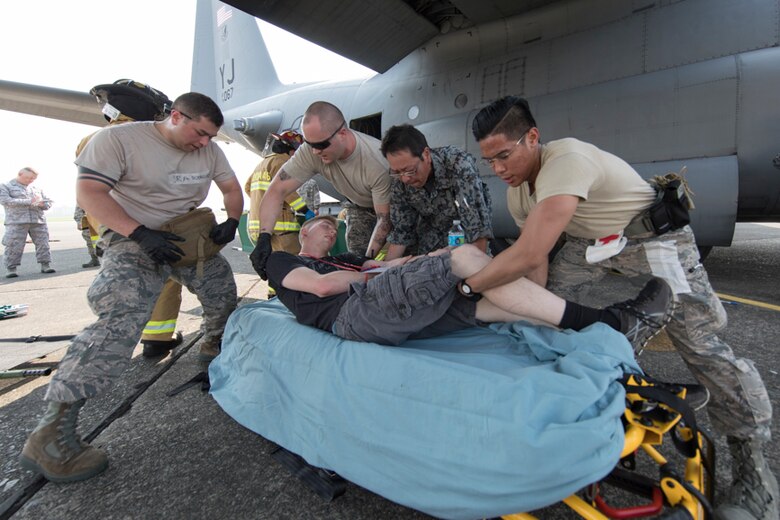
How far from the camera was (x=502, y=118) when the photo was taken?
69.2 inches

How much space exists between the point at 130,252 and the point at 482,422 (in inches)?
88.0

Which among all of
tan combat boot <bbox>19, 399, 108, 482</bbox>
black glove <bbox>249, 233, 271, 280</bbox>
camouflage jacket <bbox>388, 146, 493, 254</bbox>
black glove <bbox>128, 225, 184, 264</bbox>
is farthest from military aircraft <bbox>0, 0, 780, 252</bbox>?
tan combat boot <bbox>19, 399, 108, 482</bbox>

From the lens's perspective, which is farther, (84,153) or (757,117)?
(757,117)

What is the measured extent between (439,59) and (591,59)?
211 cm

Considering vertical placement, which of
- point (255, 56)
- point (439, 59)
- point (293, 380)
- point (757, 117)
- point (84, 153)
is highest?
point (255, 56)

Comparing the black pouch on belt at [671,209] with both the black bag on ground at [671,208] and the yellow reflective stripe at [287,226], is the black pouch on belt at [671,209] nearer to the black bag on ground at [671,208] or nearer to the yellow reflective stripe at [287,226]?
the black bag on ground at [671,208]

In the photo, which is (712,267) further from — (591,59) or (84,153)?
(84,153)

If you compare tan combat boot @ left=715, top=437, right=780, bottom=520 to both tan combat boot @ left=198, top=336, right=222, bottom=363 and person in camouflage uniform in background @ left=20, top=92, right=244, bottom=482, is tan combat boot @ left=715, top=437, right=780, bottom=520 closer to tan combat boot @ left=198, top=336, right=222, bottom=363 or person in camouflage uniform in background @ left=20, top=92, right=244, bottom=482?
person in camouflage uniform in background @ left=20, top=92, right=244, bottom=482

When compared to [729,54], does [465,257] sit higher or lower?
lower

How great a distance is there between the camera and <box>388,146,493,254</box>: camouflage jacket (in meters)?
2.72

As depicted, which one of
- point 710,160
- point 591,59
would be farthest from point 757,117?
point 591,59

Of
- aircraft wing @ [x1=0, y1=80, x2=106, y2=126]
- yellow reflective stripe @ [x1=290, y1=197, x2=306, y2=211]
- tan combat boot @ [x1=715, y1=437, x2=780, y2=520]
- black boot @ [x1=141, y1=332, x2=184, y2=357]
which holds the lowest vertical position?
tan combat boot @ [x1=715, y1=437, x2=780, y2=520]

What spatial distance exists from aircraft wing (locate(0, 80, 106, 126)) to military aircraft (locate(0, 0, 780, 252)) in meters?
6.56

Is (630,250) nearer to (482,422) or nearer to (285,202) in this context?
(482,422)
